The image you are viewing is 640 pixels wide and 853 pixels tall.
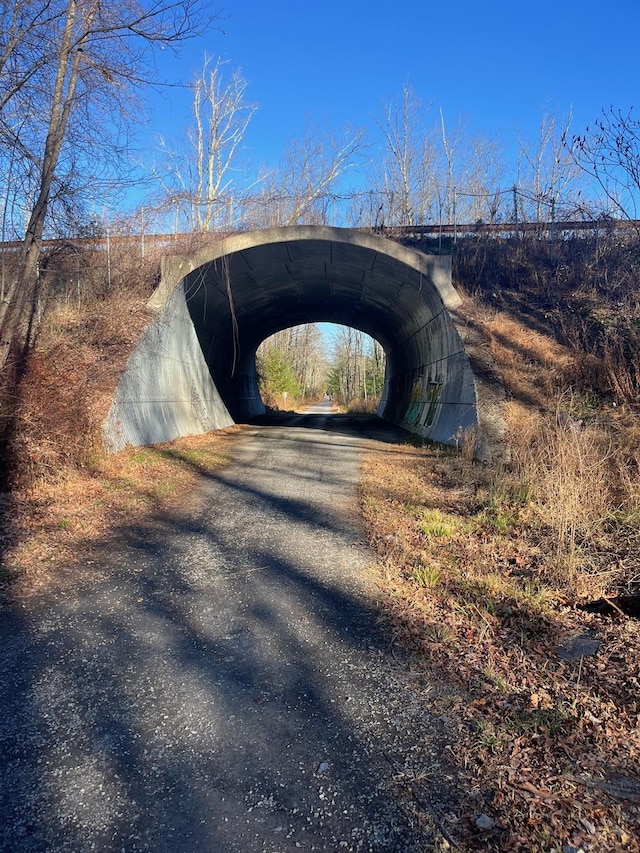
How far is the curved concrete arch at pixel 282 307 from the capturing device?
1132cm

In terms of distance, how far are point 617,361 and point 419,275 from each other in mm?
4785

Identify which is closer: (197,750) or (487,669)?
(197,750)

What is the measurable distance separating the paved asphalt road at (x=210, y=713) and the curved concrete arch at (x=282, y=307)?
17.4ft

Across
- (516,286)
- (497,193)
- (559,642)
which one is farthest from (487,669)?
(497,193)

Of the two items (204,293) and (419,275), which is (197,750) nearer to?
(419,275)

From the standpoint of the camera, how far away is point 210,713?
301cm

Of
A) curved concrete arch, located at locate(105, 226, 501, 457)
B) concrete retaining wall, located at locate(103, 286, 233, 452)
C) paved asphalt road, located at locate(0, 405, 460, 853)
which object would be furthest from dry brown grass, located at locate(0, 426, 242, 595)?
curved concrete arch, located at locate(105, 226, 501, 457)

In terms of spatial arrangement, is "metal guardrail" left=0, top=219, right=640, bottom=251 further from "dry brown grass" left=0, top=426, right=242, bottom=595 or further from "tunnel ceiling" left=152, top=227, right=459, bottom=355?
Answer: "dry brown grass" left=0, top=426, right=242, bottom=595

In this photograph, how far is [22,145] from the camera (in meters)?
8.18

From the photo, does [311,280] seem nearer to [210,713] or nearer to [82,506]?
[82,506]

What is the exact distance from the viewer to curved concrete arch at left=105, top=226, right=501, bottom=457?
1132 cm

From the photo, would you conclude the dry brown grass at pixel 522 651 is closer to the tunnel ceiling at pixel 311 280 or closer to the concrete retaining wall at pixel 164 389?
the concrete retaining wall at pixel 164 389

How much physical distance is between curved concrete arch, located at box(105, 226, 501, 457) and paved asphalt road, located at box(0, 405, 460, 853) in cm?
530

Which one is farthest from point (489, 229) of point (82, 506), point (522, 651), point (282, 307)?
point (522, 651)
